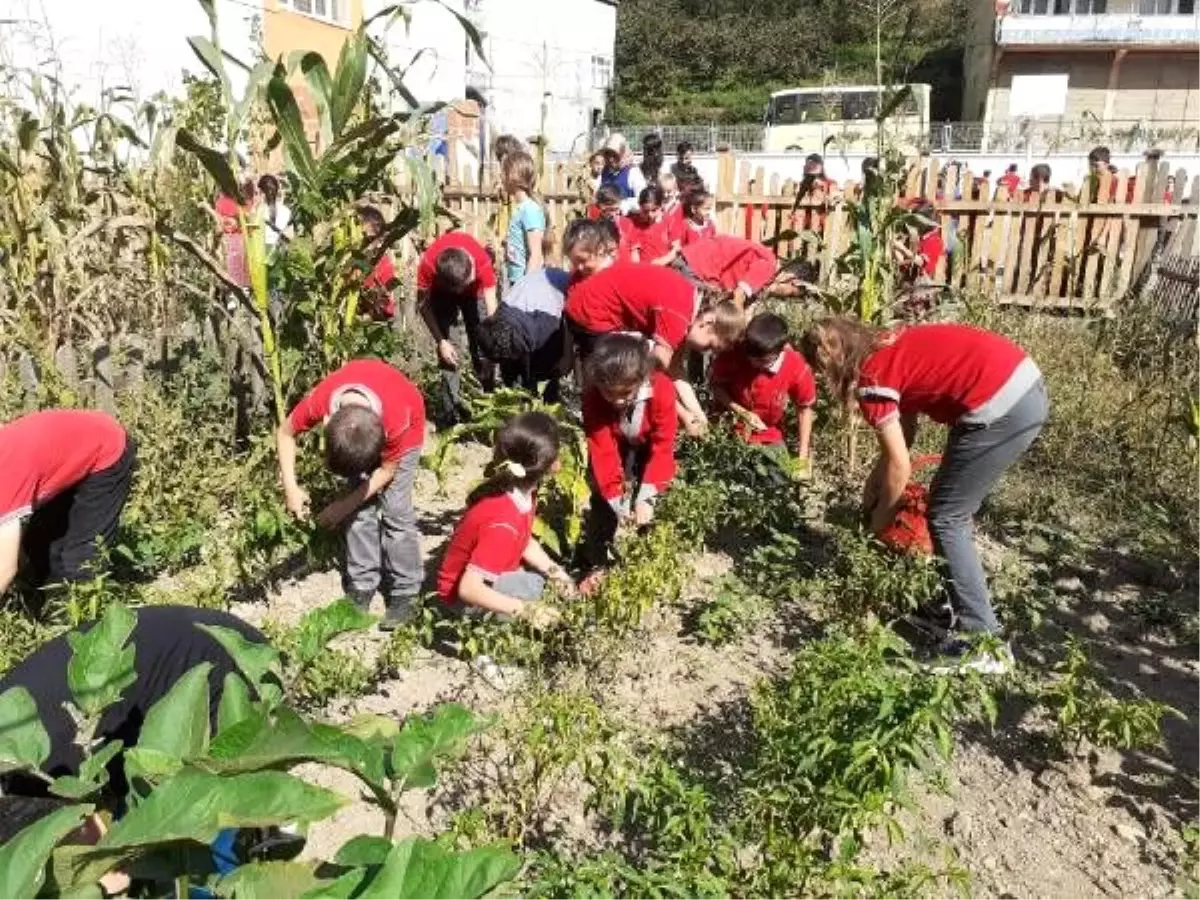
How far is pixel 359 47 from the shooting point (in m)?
4.30

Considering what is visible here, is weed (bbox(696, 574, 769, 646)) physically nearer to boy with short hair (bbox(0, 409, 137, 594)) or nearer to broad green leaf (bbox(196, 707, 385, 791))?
boy with short hair (bbox(0, 409, 137, 594))

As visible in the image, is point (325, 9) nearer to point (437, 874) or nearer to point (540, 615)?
point (540, 615)

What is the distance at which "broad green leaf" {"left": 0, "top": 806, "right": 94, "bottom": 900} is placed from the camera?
0.81m

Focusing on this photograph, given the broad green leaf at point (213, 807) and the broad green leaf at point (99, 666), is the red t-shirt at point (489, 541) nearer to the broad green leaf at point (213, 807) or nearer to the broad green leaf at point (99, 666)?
the broad green leaf at point (99, 666)

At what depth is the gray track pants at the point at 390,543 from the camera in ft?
13.3

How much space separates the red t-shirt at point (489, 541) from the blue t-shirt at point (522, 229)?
349 centimetres

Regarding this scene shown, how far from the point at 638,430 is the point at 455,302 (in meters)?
2.34

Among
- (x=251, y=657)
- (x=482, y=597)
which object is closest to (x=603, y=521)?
(x=482, y=597)

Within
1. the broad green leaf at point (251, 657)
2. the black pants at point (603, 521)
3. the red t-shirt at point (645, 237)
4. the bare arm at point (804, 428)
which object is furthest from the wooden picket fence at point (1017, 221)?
the broad green leaf at point (251, 657)

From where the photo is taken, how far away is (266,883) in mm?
995

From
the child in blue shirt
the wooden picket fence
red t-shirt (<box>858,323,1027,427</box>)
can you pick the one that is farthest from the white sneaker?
the wooden picket fence

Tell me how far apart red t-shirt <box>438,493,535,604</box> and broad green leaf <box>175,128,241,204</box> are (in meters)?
1.77

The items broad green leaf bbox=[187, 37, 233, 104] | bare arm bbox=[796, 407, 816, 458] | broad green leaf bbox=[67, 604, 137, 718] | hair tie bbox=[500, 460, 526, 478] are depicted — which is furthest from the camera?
bare arm bbox=[796, 407, 816, 458]

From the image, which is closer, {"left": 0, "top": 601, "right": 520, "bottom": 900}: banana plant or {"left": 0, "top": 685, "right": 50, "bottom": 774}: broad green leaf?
{"left": 0, "top": 601, "right": 520, "bottom": 900}: banana plant
